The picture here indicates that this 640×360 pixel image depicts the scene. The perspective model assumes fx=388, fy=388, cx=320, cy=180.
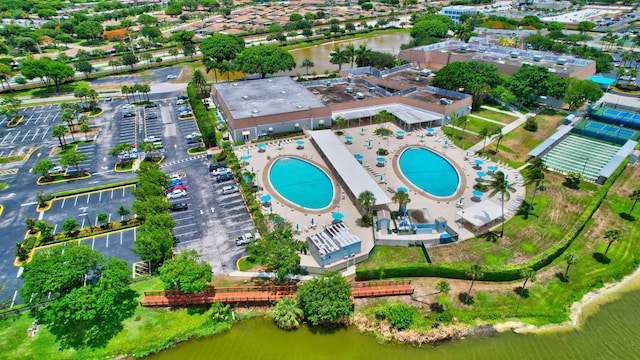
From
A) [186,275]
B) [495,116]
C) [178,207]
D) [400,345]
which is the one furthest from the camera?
[495,116]

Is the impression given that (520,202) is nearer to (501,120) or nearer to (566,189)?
(566,189)

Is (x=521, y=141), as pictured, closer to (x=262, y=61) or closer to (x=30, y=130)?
(x=262, y=61)

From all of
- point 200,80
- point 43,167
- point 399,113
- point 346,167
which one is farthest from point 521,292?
point 200,80

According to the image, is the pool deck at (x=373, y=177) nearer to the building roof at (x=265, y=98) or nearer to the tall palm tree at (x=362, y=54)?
the building roof at (x=265, y=98)

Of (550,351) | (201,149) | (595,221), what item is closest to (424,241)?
(550,351)

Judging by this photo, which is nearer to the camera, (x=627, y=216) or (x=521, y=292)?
(x=521, y=292)

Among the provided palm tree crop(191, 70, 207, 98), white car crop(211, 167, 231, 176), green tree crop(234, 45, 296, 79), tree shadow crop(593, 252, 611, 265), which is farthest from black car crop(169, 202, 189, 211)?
green tree crop(234, 45, 296, 79)

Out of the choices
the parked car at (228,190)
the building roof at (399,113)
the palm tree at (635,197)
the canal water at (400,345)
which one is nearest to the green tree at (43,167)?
the parked car at (228,190)
